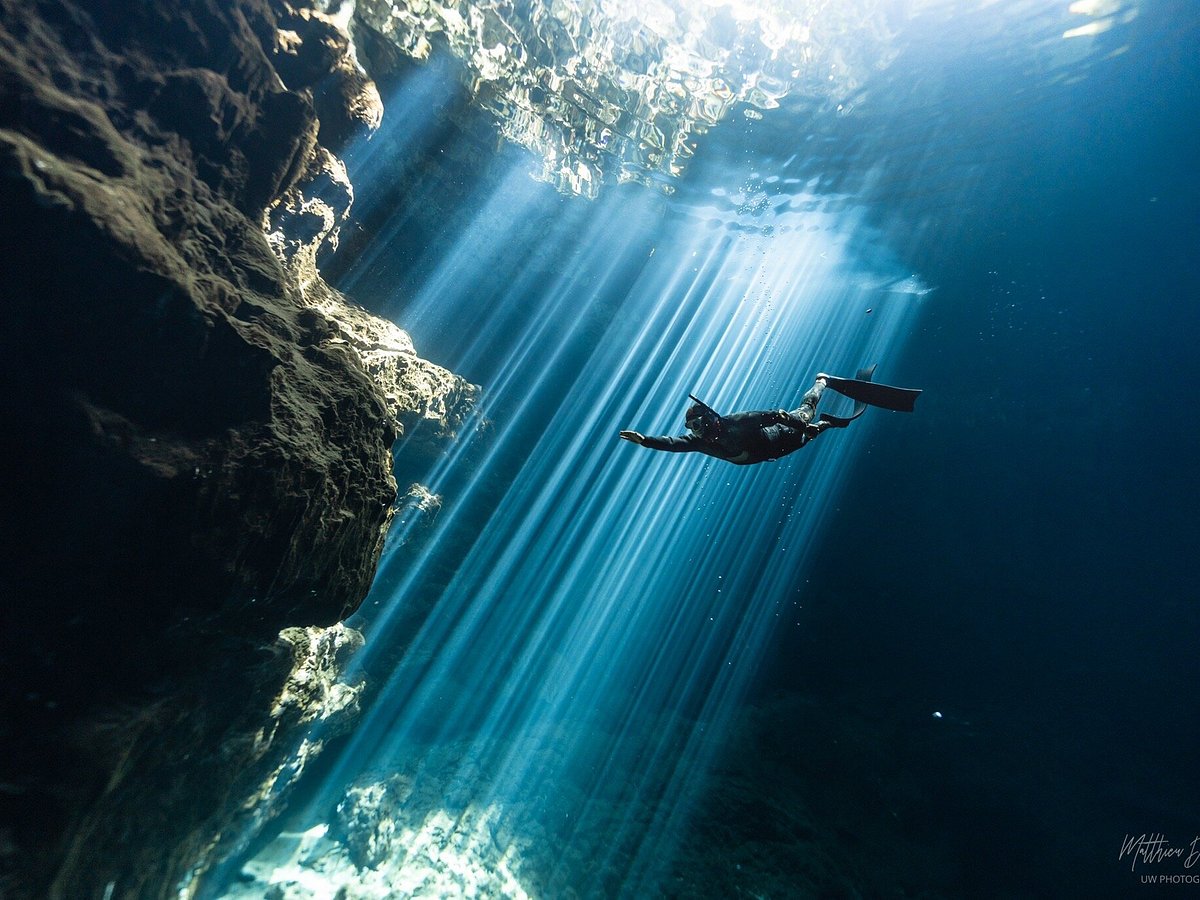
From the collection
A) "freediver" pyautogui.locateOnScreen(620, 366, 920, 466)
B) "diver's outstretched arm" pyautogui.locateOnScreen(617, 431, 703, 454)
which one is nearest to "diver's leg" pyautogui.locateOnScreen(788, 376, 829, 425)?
"freediver" pyautogui.locateOnScreen(620, 366, 920, 466)

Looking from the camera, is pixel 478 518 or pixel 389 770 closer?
pixel 389 770

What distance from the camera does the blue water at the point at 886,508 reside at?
10523 mm

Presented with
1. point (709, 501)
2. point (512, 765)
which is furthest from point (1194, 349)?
point (709, 501)

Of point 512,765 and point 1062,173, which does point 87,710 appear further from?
point 1062,173

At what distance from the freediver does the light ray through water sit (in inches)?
442

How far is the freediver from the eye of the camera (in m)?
4.83

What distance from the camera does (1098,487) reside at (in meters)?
12.8

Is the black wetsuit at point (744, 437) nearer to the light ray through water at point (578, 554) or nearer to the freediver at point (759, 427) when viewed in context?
the freediver at point (759, 427)

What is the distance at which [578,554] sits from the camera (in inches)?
1267

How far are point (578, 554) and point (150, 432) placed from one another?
30160mm

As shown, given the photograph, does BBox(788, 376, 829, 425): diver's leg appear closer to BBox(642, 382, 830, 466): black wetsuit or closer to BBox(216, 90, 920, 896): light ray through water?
BBox(642, 382, 830, 466): black wetsuit

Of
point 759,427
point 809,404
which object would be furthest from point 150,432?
point 809,404

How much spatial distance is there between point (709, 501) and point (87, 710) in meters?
36.3

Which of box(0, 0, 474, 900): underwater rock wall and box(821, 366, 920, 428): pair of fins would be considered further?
box(821, 366, 920, 428): pair of fins
